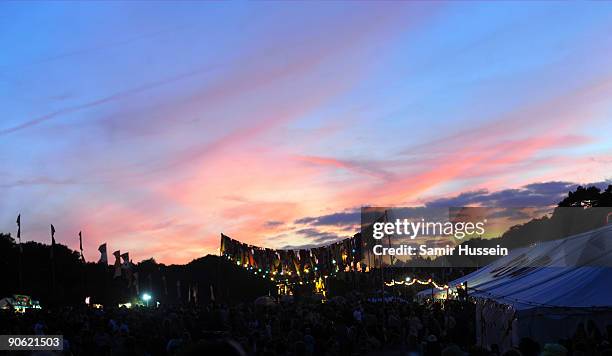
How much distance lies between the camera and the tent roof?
1535 centimetres

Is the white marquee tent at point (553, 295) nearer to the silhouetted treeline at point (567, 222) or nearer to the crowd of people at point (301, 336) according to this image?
the crowd of people at point (301, 336)

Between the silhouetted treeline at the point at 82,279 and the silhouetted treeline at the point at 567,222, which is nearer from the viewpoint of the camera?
the silhouetted treeline at the point at 567,222

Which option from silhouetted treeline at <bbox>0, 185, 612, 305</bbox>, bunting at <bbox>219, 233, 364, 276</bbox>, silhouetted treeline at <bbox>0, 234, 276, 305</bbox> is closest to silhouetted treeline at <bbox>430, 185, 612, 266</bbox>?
silhouetted treeline at <bbox>0, 185, 612, 305</bbox>

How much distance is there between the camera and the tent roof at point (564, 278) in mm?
15352

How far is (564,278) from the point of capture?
17.2 metres

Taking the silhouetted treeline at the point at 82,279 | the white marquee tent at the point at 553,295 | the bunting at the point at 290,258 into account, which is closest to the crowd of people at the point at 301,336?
the white marquee tent at the point at 553,295

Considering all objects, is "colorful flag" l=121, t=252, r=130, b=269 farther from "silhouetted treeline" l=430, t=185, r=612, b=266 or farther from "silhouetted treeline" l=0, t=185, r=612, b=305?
"silhouetted treeline" l=430, t=185, r=612, b=266

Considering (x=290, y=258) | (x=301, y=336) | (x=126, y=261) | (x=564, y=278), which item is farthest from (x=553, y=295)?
(x=126, y=261)

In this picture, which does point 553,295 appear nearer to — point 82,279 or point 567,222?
point 567,222

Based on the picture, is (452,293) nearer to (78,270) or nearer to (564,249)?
(564,249)

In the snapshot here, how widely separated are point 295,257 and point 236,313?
1730 centimetres

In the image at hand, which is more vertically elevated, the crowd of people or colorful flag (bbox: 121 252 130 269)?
colorful flag (bbox: 121 252 130 269)

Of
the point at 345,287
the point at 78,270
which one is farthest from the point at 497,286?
the point at 78,270

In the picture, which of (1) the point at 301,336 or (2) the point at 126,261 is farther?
(2) the point at 126,261
